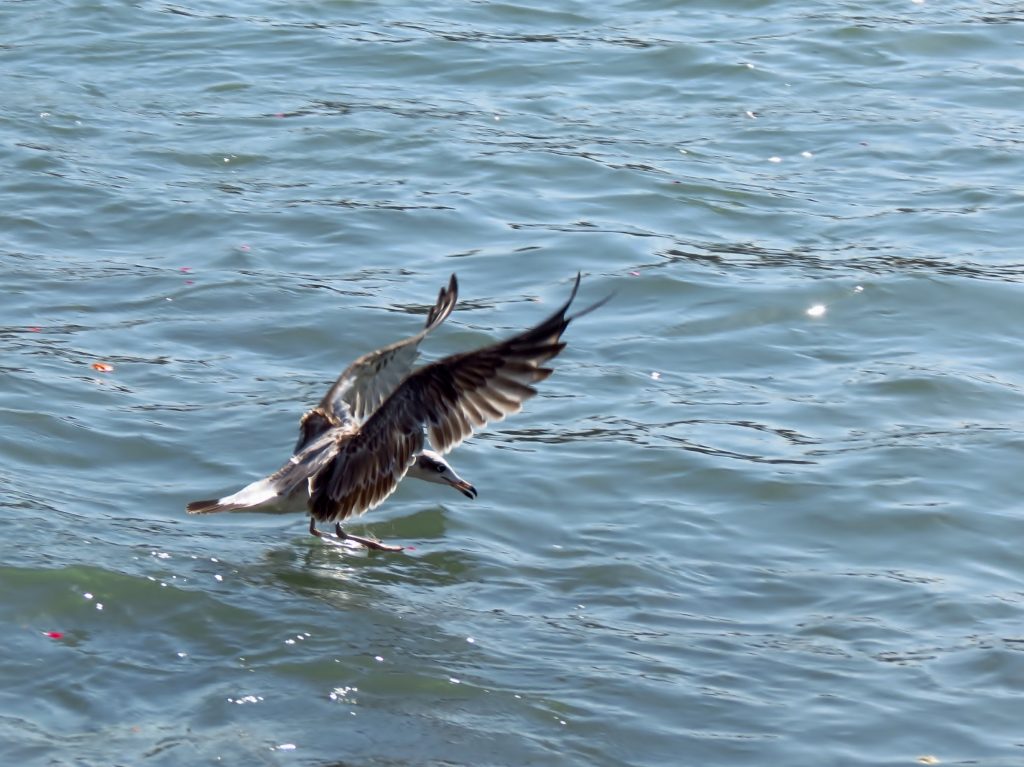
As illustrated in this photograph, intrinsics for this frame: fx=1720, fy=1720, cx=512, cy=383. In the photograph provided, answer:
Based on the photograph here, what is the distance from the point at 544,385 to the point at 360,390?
63.5 inches

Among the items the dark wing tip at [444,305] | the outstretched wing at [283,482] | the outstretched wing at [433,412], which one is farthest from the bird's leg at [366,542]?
the dark wing tip at [444,305]

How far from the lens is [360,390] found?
8.20m

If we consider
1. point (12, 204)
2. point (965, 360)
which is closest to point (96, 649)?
point (965, 360)

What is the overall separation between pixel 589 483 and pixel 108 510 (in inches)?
91.7

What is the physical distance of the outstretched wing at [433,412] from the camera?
7.06m

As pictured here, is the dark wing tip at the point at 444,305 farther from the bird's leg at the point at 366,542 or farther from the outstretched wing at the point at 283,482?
the bird's leg at the point at 366,542

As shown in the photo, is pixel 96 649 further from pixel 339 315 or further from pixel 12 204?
pixel 12 204

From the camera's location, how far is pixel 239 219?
1185 centimetres

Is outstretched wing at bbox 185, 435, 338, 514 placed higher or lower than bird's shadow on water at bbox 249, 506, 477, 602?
higher

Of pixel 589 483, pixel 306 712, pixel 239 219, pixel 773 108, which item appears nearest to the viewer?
pixel 306 712

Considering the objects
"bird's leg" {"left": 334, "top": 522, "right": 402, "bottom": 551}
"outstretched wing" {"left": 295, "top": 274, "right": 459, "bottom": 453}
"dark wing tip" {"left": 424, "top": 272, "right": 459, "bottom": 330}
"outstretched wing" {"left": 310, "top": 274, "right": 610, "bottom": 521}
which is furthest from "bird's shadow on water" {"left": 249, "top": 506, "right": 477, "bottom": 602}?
"dark wing tip" {"left": 424, "top": 272, "right": 459, "bottom": 330}

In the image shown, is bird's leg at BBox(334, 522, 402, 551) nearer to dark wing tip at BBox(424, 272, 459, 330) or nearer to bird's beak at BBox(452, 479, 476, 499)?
bird's beak at BBox(452, 479, 476, 499)

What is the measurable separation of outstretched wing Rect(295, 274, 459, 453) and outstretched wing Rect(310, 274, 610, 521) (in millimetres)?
342

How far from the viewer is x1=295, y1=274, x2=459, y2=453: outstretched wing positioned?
313 inches
